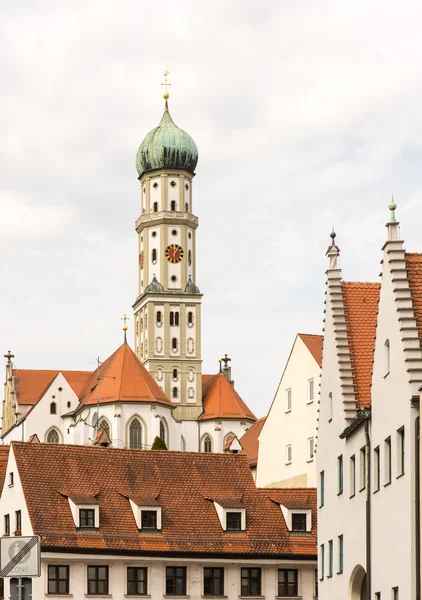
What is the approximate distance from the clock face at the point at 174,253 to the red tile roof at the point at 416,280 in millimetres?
143639

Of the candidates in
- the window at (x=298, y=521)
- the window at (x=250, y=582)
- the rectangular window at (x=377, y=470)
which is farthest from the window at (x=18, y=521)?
the rectangular window at (x=377, y=470)

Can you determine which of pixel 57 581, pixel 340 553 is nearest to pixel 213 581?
pixel 57 581

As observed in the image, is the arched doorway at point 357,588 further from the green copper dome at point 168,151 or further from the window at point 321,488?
the green copper dome at point 168,151

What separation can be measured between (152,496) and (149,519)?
145cm

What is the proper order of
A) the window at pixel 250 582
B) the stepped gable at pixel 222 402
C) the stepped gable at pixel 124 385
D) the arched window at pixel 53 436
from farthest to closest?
1. the stepped gable at pixel 222 402
2. the arched window at pixel 53 436
3. the stepped gable at pixel 124 385
4. the window at pixel 250 582

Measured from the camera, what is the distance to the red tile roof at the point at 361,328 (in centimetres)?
4428

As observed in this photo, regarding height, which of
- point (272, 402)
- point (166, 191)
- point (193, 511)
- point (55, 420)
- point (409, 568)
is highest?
point (166, 191)

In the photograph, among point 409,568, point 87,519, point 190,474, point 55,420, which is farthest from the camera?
point 55,420

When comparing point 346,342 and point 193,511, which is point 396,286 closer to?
point 346,342

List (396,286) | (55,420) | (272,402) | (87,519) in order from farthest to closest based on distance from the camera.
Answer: (55,420) < (272,402) < (87,519) < (396,286)

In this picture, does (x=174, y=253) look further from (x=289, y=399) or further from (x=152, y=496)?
(x=152, y=496)

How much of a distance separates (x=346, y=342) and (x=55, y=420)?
12244cm

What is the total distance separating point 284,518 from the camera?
64688mm

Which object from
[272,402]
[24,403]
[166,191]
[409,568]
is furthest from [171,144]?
[409,568]
